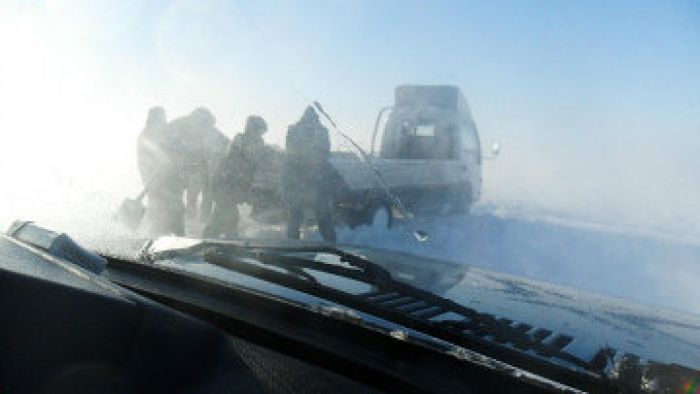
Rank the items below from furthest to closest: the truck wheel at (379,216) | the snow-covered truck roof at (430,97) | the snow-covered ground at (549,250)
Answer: the snow-covered truck roof at (430,97) → the truck wheel at (379,216) → the snow-covered ground at (549,250)

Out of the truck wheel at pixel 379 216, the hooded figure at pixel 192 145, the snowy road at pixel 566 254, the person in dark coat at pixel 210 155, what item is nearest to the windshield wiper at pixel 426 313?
the snowy road at pixel 566 254

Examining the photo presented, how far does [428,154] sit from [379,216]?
10.5 ft

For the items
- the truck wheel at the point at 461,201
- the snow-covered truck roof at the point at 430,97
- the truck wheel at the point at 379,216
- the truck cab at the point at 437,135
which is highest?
the snow-covered truck roof at the point at 430,97

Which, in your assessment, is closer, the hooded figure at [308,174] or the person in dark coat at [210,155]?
the hooded figure at [308,174]

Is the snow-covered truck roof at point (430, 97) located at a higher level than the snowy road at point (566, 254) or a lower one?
higher

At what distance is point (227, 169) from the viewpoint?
9.09m

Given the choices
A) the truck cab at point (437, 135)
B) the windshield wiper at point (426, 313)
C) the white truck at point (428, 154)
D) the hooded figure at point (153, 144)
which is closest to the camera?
the windshield wiper at point (426, 313)

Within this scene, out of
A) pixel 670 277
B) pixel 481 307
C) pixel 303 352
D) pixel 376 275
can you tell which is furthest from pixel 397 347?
pixel 670 277

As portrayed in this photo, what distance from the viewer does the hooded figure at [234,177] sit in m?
8.98

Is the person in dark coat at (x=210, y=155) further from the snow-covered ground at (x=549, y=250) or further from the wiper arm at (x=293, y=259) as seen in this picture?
the wiper arm at (x=293, y=259)

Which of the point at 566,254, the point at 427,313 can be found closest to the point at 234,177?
the point at 566,254

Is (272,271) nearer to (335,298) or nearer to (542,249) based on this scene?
(335,298)

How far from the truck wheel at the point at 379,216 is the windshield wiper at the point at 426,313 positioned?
7.75 metres

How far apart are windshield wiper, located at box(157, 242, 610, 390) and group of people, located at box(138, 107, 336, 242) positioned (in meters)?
6.61
